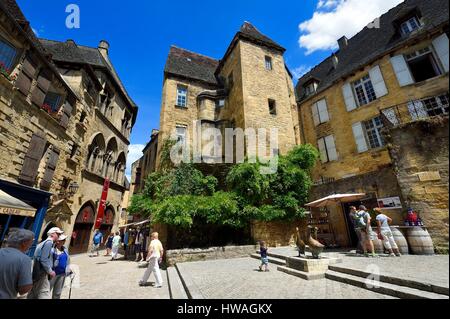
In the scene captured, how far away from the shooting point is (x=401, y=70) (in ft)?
34.4

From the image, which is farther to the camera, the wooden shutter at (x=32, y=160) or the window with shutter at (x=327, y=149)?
the window with shutter at (x=327, y=149)

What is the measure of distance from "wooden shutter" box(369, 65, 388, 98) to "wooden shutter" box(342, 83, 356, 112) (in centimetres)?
115

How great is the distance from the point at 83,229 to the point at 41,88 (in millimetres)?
8739

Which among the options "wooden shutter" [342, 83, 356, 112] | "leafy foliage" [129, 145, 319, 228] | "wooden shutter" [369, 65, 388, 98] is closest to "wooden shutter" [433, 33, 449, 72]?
"wooden shutter" [369, 65, 388, 98]

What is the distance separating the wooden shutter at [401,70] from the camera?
10242 mm

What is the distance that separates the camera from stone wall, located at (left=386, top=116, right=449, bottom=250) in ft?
4.14

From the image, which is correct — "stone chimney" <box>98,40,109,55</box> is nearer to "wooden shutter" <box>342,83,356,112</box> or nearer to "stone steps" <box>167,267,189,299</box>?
"wooden shutter" <box>342,83,356,112</box>

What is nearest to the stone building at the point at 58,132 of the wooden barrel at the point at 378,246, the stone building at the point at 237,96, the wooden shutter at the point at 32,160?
the wooden shutter at the point at 32,160

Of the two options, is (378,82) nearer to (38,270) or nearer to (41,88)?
(38,270)

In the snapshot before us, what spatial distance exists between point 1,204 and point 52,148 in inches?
224

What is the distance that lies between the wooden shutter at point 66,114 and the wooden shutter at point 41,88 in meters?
1.57

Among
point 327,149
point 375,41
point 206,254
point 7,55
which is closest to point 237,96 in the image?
point 327,149

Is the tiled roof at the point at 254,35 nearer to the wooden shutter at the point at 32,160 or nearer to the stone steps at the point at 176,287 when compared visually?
the wooden shutter at the point at 32,160

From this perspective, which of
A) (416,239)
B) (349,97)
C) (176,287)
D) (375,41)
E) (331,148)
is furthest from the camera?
(375,41)
